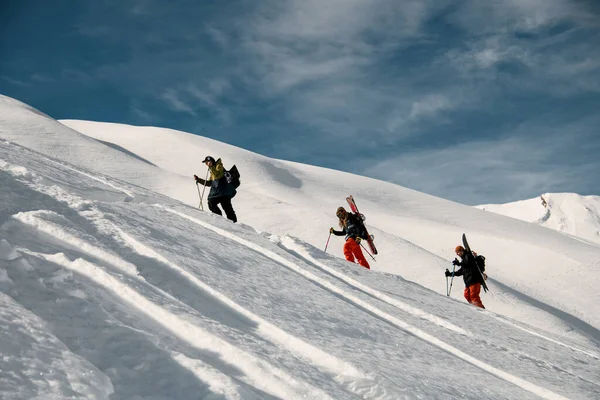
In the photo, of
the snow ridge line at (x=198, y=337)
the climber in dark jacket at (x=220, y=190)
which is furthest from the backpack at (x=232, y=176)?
the snow ridge line at (x=198, y=337)

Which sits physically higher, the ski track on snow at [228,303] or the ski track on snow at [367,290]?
the ski track on snow at [367,290]

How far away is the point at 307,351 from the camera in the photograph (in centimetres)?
384

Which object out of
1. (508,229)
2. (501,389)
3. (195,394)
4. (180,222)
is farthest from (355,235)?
(508,229)

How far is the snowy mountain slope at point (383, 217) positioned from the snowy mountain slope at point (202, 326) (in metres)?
2.99

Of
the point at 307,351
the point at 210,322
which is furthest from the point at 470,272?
the point at 210,322

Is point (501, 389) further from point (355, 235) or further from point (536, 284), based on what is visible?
point (536, 284)

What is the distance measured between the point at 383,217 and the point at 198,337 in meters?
24.0

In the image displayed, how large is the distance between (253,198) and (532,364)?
16.7 metres

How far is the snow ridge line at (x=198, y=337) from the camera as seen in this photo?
10.3 feet

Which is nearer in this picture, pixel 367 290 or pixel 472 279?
pixel 367 290

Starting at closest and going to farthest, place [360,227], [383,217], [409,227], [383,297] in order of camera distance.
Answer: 1. [383,297]
2. [360,227]
3. [409,227]
4. [383,217]

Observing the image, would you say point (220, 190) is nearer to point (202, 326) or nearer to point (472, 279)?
point (472, 279)

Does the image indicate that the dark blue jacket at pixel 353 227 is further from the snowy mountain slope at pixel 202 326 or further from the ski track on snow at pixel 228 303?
the ski track on snow at pixel 228 303

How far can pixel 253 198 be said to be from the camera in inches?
856
